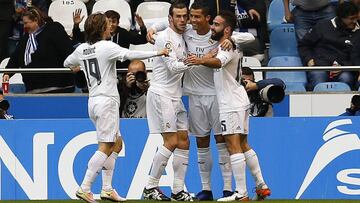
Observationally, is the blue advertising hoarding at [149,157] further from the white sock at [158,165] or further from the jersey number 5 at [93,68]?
the jersey number 5 at [93,68]

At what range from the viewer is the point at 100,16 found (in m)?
15.1

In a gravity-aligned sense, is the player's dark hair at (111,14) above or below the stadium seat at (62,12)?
above

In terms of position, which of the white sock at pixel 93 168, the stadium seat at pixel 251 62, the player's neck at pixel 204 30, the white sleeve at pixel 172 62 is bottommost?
the stadium seat at pixel 251 62

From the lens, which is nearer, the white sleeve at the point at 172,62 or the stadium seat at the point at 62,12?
the white sleeve at the point at 172,62

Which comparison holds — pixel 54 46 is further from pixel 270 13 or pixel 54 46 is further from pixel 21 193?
pixel 270 13

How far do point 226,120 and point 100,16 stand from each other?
1.99m

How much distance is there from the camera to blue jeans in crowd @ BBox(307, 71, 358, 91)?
1938 cm

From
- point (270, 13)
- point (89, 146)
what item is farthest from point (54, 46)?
point (270, 13)

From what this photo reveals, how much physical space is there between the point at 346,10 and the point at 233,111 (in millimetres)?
4238

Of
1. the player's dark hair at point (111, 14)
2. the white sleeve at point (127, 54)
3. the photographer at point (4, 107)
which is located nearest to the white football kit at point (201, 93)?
the white sleeve at point (127, 54)

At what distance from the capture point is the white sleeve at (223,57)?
1542 cm

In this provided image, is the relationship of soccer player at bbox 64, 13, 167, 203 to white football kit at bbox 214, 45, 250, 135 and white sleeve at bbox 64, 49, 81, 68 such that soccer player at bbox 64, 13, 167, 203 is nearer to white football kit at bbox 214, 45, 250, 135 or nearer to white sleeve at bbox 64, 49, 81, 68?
white sleeve at bbox 64, 49, 81, 68

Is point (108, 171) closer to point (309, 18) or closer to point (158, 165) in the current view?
point (158, 165)

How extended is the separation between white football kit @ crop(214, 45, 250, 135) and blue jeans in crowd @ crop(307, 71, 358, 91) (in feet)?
12.4
